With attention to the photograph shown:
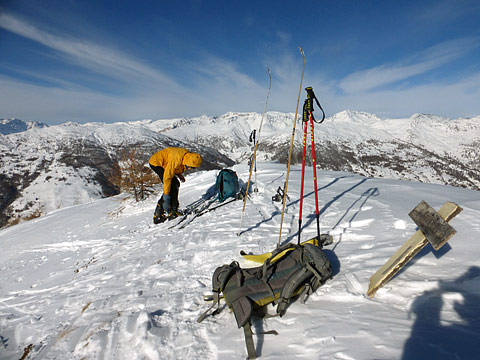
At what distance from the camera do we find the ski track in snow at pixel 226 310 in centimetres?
254

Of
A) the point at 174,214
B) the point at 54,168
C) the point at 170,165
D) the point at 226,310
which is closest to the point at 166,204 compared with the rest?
the point at 174,214

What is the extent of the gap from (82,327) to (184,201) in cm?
947

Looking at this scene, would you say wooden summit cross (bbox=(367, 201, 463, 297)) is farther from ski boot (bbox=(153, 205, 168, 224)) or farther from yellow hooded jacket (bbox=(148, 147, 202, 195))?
ski boot (bbox=(153, 205, 168, 224))

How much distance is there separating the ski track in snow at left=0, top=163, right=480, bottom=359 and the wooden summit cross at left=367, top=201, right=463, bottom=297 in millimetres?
339

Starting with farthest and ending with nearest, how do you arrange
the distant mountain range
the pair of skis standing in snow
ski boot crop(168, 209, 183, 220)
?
the distant mountain range < ski boot crop(168, 209, 183, 220) < the pair of skis standing in snow

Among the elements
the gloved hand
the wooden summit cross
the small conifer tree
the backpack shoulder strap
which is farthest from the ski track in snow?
the small conifer tree

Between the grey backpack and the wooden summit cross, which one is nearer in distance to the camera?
the wooden summit cross

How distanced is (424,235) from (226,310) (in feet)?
10.1

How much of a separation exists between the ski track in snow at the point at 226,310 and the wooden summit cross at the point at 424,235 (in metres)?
0.34

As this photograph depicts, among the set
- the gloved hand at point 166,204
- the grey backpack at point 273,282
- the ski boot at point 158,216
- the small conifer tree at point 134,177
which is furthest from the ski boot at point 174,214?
the small conifer tree at point 134,177

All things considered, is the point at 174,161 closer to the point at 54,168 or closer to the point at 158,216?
the point at 158,216

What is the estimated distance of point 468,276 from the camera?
2922mm

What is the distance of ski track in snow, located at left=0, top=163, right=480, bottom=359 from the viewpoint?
2537 millimetres

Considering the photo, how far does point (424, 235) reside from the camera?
2.69m
